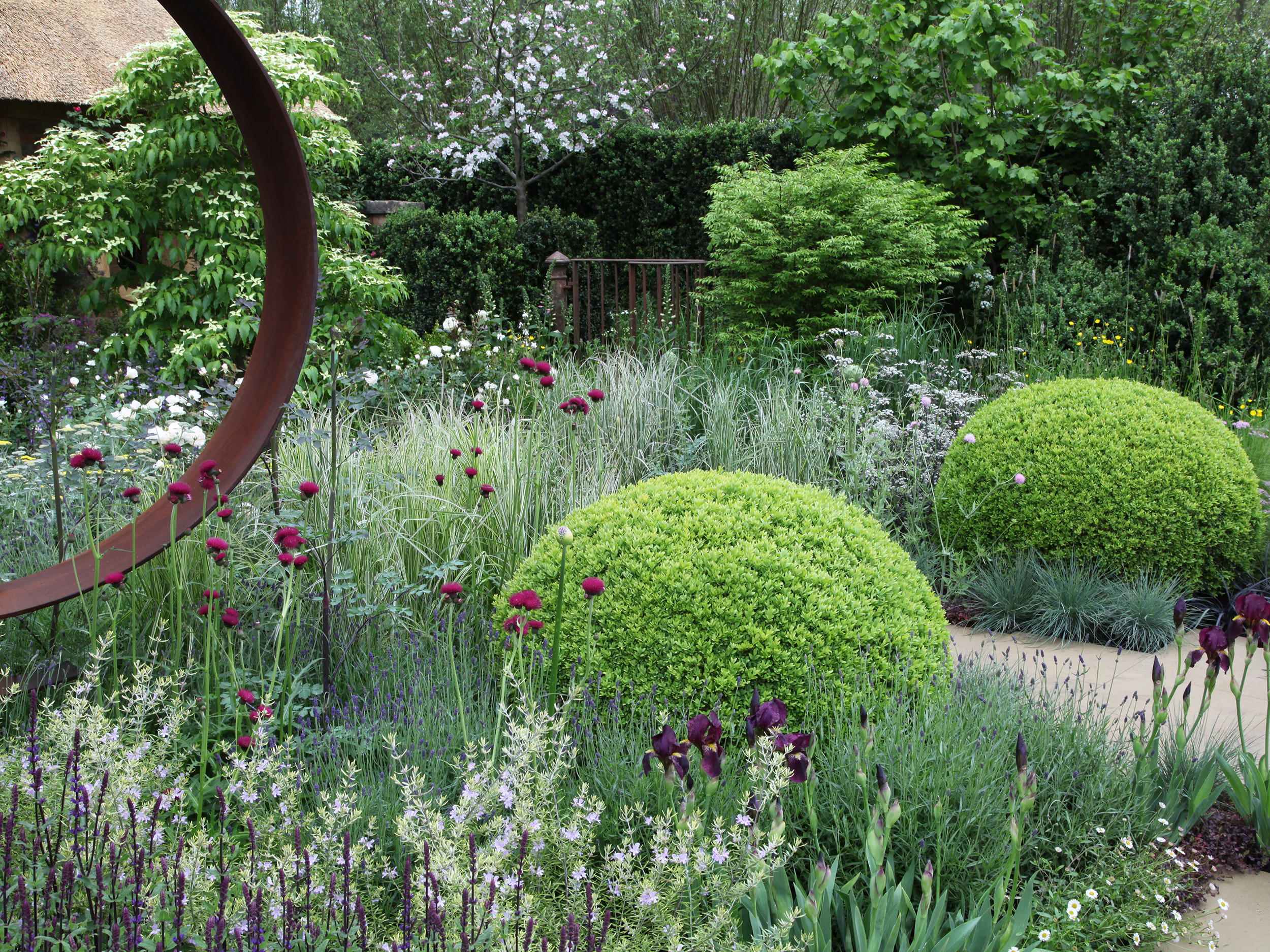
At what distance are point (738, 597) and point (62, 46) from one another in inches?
511

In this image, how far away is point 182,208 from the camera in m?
7.18

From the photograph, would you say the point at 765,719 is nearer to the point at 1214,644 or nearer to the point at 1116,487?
the point at 1214,644

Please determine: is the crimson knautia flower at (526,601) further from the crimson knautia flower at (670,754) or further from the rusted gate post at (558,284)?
the rusted gate post at (558,284)

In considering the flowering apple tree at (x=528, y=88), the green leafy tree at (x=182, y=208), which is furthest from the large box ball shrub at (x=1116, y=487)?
the flowering apple tree at (x=528, y=88)

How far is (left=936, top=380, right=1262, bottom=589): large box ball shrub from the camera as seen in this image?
14.5 feet

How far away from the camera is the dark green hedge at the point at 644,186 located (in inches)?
423

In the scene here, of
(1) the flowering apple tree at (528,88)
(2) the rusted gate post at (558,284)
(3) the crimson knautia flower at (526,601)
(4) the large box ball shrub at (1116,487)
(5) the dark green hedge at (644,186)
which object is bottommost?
(4) the large box ball shrub at (1116,487)

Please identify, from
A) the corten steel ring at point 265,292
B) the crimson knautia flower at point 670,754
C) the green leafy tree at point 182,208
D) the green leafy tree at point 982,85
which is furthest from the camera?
the green leafy tree at point 982,85

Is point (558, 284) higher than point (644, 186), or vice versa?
point (644, 186)

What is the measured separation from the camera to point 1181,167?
7.05m

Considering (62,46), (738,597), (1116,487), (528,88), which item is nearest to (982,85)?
(1116,487)

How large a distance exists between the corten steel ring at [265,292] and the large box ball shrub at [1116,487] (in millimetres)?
3267

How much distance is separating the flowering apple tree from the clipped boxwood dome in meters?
9.72

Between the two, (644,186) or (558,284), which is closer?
(558,284)
